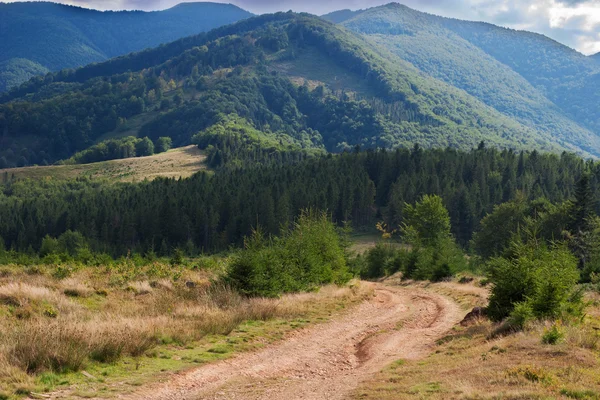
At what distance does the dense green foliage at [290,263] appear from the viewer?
85.0 ft

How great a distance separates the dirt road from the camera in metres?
13.6

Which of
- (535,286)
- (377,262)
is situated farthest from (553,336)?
(377,262)

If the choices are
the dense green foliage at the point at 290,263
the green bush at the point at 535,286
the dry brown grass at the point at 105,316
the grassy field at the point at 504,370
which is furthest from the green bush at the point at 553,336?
the dense green foliage at the point at 290,263

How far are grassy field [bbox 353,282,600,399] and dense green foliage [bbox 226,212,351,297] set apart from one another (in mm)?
9818

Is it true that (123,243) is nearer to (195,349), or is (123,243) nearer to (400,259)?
(400,259)

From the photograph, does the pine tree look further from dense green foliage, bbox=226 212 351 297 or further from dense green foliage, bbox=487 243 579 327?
dense green foliage, bbox=487 243 579 327

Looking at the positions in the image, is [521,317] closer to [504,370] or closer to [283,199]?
[504,370]

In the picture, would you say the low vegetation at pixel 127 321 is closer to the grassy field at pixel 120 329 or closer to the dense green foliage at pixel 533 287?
the grassy field at pixel 120 329

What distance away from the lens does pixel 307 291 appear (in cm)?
3133

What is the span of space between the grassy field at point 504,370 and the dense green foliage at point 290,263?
9.82 metres

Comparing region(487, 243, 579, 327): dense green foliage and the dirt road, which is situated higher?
region(487, 243, 579, 327): dense green foliage

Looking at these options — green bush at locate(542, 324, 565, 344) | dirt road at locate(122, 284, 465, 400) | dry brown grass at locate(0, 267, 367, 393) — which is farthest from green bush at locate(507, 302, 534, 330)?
dry brown grass at locate(0, 267, 367, 393)

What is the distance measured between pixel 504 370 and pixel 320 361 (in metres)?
6.11

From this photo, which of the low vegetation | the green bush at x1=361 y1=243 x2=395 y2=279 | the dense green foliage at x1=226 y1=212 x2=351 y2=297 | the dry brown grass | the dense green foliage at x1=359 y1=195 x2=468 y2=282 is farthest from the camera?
the green bush at x1=361 y1=243 x2=395 y2=279
